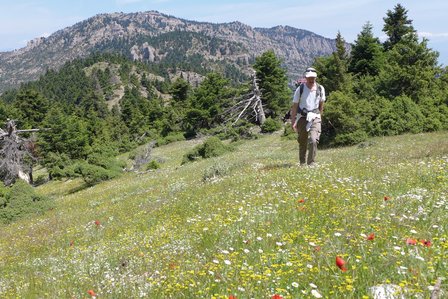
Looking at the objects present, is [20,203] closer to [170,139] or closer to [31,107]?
[170,139]

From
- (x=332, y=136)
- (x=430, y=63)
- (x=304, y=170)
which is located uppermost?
(x=430, y=63)

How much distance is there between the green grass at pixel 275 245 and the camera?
384 centimetres

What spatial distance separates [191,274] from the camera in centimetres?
463

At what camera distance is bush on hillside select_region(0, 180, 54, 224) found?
Answer: 19.6m

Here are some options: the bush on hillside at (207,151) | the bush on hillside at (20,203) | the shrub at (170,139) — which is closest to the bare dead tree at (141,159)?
the bush on hillside at (207,151)

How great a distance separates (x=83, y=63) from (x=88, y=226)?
202144 millimetres

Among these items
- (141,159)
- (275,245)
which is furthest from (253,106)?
(275,245)

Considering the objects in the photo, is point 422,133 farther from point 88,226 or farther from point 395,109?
point 88,226

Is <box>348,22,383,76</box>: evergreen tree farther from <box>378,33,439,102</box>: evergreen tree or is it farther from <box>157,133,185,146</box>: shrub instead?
<box>157,133,185,146</box>: shrub

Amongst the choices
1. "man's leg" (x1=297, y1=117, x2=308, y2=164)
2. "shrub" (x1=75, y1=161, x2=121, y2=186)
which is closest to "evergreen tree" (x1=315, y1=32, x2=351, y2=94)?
"shrub" (x1=75, y1=161, x2=121, y2=186)

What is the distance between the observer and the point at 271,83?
2076 inches

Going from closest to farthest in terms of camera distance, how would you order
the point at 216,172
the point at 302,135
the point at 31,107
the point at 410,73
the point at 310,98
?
the point at 310,98 → the point at 302,135 → the point at 216,172 → the point at 410,73 → the point at 31,107

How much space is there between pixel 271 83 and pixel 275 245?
48883mm

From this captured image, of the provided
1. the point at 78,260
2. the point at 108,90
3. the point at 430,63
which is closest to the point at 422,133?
the point at 430,63
